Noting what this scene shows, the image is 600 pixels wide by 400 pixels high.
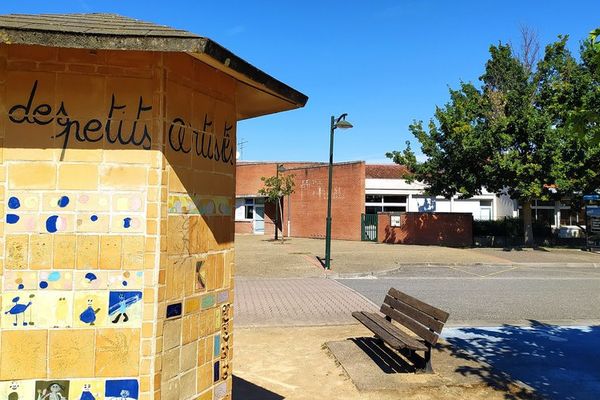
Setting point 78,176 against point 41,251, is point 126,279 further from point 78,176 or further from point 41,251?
point 78,176

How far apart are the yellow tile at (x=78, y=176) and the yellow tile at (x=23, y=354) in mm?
840

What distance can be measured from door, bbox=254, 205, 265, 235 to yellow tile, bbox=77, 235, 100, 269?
36.1 metres

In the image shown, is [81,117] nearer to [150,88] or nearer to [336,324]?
[150,88]

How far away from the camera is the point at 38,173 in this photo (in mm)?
2748

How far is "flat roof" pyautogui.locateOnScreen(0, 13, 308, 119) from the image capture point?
2445 mm

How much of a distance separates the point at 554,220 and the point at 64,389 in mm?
37468

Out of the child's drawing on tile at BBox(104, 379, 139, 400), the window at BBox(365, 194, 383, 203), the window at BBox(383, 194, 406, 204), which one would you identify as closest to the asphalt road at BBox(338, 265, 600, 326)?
the child's drawing on tile at BBox(104, 379, 139, 400)

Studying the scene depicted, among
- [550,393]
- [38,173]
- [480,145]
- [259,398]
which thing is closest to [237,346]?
[259,398]

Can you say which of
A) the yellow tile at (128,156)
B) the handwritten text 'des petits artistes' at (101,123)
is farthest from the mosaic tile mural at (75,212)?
the handwritten text 'des petits artistes' at (101,123)

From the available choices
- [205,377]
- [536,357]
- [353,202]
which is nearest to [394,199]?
[353,202]

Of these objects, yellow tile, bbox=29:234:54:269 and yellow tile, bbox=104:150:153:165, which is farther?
yellow tile, bbox=104:150:153:165

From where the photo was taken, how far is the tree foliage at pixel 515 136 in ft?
72.9

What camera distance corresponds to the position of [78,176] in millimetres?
2785

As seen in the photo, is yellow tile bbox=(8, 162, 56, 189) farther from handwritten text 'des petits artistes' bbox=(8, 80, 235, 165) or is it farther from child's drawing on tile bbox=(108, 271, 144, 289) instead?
child's drawing on tile bbox=(108, 271, 144, 289)
